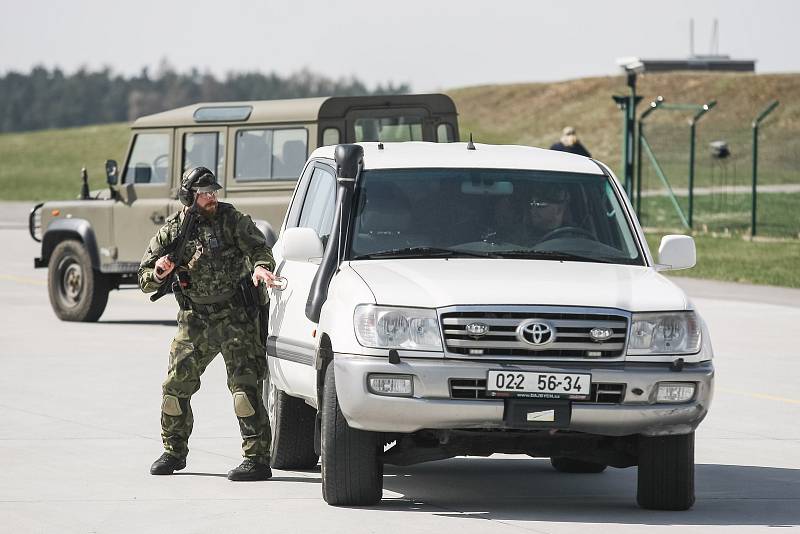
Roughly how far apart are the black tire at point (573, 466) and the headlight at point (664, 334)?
1875 mm

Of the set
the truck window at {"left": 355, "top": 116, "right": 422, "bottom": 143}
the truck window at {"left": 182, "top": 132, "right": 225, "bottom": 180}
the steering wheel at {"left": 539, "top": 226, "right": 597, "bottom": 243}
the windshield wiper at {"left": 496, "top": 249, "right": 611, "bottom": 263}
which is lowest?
the windshield wiper at {"left": 496, "top": 249, "right": 611, "bottom": 263}

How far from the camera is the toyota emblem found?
8.06 meters

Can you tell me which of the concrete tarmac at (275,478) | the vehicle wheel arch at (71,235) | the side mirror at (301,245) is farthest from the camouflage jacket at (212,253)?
the vehicle wheel arch at (71,235)

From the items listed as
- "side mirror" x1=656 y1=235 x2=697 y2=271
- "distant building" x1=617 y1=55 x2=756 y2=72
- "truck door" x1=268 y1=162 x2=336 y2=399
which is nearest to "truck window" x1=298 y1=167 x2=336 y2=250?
"truck door" x1=268 y1=162 x2=336 y2=399

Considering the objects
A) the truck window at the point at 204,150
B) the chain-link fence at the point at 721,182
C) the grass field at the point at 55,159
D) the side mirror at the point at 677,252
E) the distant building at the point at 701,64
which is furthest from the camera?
the distant building at the point at 701,64

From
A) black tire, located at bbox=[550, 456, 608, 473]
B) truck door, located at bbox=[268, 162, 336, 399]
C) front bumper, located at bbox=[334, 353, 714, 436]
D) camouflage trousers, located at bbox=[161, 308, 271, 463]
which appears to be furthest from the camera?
black tire, located at bbox=[550, 456, 608, 473]

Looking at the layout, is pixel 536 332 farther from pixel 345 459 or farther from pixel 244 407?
pixel 244 407

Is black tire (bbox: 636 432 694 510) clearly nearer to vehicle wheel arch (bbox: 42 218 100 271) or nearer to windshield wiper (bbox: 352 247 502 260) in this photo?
windshield wiper (bbox: 352 247 502 260)

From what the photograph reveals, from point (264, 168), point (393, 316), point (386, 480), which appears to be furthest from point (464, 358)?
point (264, 168)

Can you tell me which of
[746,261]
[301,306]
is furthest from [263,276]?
[746,261]

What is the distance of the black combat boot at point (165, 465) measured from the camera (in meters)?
9.54

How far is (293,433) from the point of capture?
389 inches

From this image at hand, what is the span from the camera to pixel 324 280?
888 cm

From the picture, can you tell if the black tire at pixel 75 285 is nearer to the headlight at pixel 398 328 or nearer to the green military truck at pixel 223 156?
the green military truck at pixel 223 156
